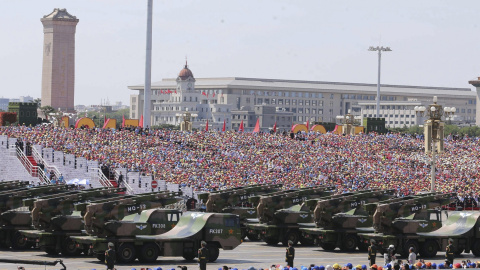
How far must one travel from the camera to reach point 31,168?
55.9m

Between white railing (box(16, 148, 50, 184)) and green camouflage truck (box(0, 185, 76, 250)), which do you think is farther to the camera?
white railing (box(16, 148, 50, 184))

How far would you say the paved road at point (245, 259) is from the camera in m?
30.9

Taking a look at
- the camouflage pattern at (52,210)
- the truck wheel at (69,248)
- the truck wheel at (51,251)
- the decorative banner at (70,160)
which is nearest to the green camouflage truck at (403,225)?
the truck wheel at (69,248)

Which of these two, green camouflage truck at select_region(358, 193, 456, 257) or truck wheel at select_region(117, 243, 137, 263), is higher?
green camouflage truck at select_region(358, 193, 456, 257)

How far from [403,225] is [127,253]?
397 inches

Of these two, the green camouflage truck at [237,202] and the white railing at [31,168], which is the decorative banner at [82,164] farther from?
the green camouflage truck at [237,202]

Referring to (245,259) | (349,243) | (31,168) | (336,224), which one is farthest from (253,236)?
(31,168)

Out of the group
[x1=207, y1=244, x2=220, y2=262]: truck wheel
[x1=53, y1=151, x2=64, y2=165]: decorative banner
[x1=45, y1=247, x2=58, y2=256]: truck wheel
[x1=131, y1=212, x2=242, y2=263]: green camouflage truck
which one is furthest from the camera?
[x1=53, y1=151, x2=64, y2=165]: decorative banner

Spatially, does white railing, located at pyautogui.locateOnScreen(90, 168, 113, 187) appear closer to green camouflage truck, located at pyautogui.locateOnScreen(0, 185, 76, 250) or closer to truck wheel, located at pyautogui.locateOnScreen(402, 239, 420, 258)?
green camouflage truck, located at pyautogui.locateOnScreen(0, 185, 76, 250)

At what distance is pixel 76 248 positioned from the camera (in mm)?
33781

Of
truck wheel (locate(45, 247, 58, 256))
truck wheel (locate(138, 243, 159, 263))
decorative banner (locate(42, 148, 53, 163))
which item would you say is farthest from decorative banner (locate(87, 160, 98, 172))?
truck wheel (locate(138, 243, 159, 263))

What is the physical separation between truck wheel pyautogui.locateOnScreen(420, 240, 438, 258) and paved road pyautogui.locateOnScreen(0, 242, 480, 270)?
27 centimetres

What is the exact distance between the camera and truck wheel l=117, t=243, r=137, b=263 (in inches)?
1244

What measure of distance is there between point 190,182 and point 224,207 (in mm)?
15910
